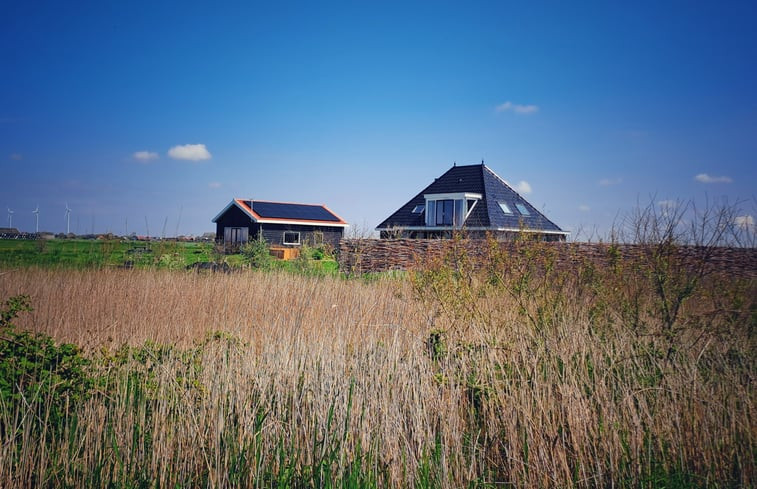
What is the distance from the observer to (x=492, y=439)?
3.11 m

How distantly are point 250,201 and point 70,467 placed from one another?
A: 83.9ft

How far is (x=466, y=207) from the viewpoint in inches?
891

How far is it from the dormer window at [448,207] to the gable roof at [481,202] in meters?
0.31

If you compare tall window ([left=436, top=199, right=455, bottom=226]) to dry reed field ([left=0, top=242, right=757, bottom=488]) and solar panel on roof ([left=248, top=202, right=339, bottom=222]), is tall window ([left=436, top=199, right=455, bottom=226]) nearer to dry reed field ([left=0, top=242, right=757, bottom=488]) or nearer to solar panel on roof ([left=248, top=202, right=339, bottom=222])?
solar panel on roof ([left=248, top=202, right=339, bottom=222])

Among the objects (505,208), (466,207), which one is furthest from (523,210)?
(466,207)

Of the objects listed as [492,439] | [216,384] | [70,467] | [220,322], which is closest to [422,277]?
[220,322]

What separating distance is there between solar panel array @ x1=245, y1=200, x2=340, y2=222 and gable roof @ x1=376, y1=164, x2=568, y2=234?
5165mm

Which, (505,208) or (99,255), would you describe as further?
(505,208)

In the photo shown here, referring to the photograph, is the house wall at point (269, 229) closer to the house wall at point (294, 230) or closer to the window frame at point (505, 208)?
the house wall at point (294, 230)

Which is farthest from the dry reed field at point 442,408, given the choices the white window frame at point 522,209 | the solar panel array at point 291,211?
the solar panel array at point 291,211

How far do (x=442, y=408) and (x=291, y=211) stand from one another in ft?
85.2

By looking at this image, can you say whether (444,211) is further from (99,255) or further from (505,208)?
(99,255)

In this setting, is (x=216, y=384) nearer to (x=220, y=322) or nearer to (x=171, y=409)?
(x=171, y=409)

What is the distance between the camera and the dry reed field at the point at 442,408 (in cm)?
265
